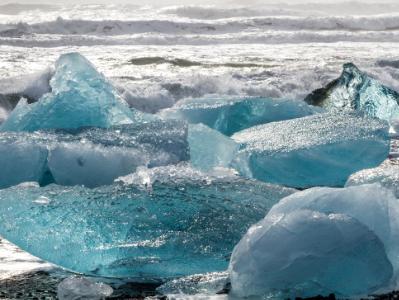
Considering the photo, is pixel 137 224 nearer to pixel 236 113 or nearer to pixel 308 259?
pixel 308 259

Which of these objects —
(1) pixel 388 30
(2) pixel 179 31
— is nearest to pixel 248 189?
(2) pixel 179 31

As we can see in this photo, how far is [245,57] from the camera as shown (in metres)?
12.3

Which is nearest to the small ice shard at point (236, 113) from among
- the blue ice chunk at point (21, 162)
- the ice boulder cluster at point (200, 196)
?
the ice boulder cluster at point (200, 196)

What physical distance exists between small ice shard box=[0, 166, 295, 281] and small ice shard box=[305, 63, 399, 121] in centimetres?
246

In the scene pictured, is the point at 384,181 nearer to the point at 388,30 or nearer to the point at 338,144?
the point at 338,144

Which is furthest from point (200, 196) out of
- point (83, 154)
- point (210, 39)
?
point (210, 39)

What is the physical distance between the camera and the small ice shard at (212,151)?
3.74 m

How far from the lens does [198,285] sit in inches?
89.0

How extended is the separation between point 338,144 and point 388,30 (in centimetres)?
1750

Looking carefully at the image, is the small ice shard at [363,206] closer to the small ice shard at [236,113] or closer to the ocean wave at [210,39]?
the small ice shard at [236,113]

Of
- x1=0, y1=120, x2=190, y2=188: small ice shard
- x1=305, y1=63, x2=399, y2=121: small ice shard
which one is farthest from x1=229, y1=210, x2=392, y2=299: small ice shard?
x1=305, y1=63, x2=399, y2=121: small ice shard

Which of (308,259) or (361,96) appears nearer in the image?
(308,259)

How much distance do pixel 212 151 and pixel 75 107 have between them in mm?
901

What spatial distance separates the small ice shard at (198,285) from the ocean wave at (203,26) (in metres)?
13.8
